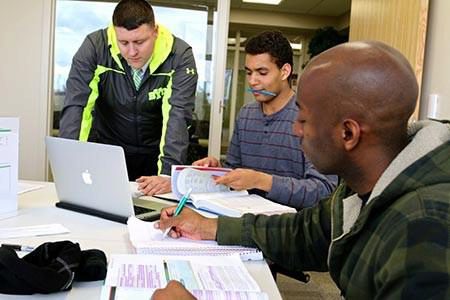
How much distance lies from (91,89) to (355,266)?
66.8 inches

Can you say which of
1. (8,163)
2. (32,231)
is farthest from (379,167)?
(8,163)

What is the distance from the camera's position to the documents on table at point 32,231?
124cm

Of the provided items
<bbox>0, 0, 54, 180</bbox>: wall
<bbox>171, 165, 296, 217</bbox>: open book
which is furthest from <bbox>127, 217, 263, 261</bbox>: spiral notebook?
<bbox>0, 0, 54, 180</bbox>: wall

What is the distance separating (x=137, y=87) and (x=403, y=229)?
1.70 metres

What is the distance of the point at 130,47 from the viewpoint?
2.07 m

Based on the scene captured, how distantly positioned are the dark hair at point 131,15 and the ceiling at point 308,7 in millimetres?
4039

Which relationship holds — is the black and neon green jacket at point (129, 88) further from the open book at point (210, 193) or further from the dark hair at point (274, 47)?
the open book at point (210, 193)

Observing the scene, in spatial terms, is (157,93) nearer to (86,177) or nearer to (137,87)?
(137,87)

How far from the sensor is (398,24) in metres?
2.76

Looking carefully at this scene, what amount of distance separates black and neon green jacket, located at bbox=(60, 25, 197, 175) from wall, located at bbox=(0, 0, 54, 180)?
1.64m

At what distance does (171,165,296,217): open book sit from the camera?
146cm

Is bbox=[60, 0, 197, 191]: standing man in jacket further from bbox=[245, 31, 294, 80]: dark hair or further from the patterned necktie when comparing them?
bbox=[245, 31, 294, 80]: dark hair

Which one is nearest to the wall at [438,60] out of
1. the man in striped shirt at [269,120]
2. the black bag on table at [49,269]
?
the man in striped shirt at [269,120]

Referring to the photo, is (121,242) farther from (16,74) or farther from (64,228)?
(16,74)
